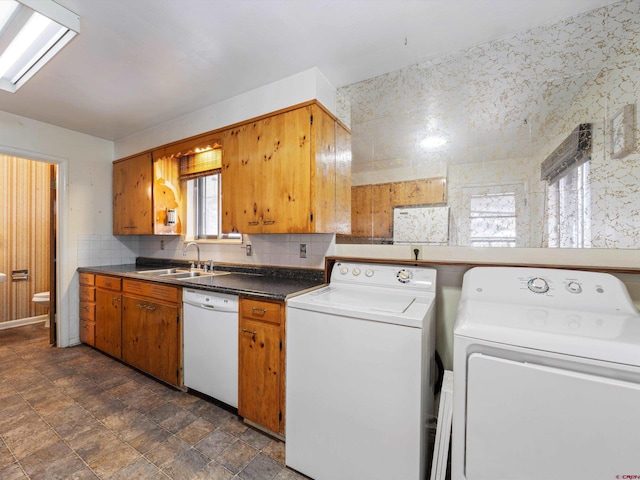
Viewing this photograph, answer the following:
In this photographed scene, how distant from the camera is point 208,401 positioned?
2.04 m

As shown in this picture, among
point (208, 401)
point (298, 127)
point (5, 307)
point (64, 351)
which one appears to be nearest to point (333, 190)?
point (298, 127)

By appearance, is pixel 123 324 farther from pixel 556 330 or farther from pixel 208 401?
pixel 556 330

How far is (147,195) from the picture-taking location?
3.01 m

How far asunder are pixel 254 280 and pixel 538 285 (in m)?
1.83

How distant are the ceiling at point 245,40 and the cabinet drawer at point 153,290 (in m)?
1.61

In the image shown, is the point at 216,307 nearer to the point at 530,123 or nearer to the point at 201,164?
the point at 201,164

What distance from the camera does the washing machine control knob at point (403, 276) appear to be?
1.73m

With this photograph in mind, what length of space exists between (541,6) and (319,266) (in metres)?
2.00

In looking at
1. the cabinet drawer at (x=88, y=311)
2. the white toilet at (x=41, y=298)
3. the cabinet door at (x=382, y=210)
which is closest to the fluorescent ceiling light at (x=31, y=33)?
the cabinet door at (x=382, y=210)

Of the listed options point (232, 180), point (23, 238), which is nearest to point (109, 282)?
point (232, 180)

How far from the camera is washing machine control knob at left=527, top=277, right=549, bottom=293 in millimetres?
1344

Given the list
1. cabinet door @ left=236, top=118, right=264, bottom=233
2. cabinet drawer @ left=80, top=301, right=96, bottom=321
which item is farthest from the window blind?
cabinet drawer @ left=80, top=301, right=96, bottom=321

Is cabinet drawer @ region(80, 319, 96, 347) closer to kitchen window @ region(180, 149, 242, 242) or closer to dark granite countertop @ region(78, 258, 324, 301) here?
dark granite countertop @ region(78, 258, 324, 301)

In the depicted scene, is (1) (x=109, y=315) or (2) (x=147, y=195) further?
(2) (x=147, y=195)
